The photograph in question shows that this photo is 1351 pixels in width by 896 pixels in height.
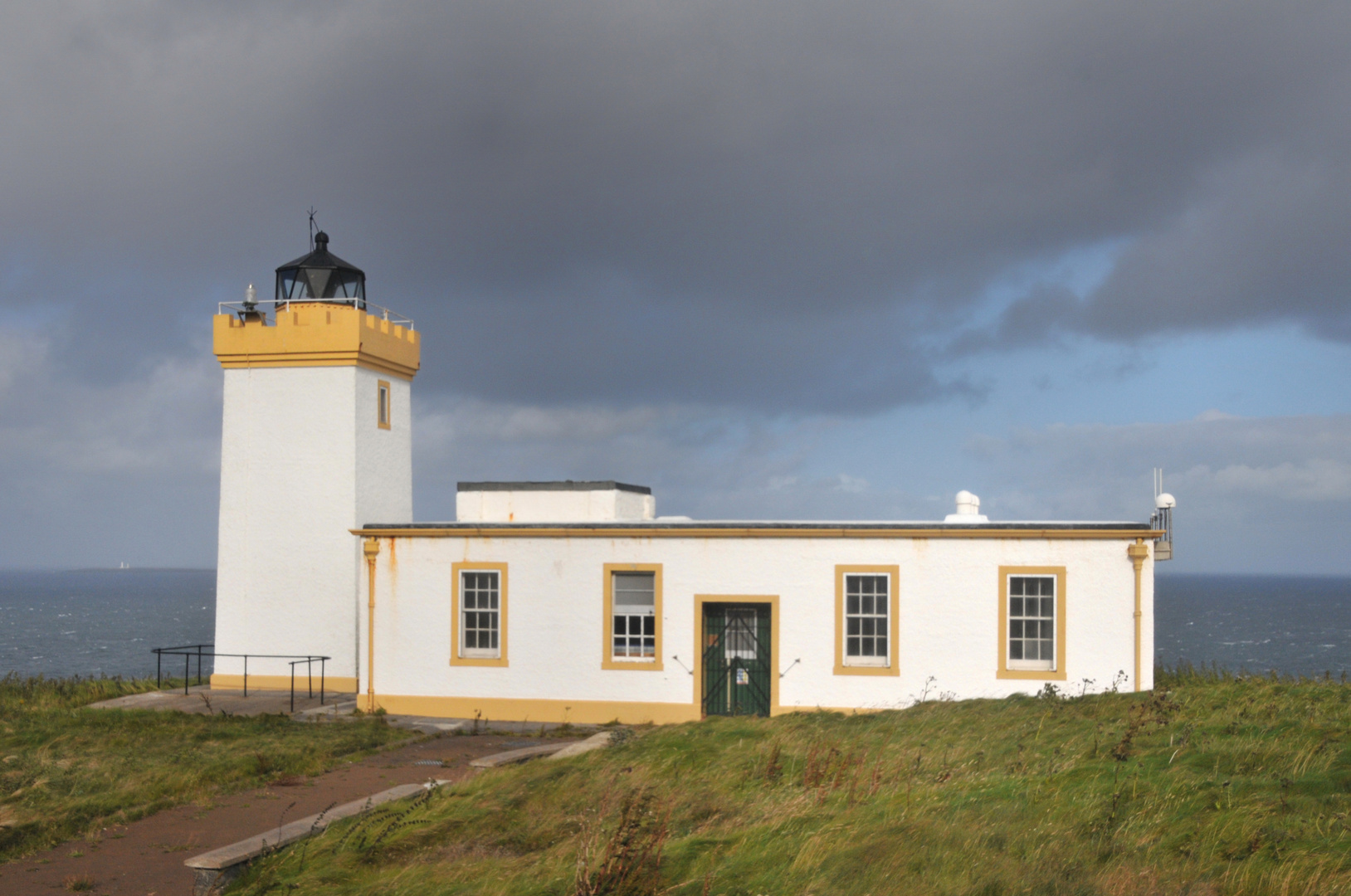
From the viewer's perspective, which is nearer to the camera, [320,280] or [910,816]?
[910,816]

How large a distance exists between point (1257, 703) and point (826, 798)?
23.4 feet

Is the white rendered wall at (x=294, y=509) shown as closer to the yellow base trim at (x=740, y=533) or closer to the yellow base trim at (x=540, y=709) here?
the yellow base trim at (x=740, y=533)

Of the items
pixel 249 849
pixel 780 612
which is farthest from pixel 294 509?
pixel 249 849

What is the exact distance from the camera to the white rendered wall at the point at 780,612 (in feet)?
64.2

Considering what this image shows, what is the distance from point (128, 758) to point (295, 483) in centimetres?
937

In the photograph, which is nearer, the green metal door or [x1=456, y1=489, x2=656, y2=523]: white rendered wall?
the green metal door

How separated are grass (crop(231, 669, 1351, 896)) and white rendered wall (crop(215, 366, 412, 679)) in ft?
38.9

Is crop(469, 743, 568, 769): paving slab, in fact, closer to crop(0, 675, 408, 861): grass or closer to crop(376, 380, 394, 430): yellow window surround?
crop(0, 675, 408, 861): grass

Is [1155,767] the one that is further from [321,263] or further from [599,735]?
[321,263]

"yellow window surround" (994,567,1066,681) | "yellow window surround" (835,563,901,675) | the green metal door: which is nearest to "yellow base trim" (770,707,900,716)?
the green metal door

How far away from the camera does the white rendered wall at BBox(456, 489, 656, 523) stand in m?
24.3

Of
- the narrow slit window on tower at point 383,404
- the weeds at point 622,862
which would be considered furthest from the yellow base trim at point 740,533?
the weeds at point 622,862

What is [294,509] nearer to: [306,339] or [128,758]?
[306,339]

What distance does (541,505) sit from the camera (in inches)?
970
